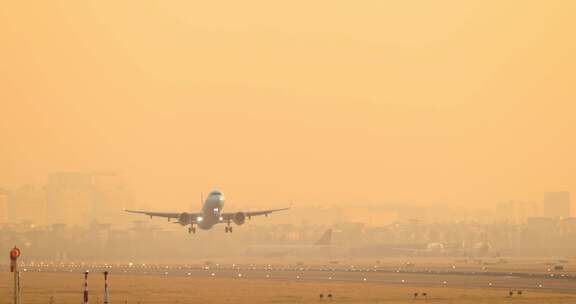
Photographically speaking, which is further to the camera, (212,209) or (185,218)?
(185,218)

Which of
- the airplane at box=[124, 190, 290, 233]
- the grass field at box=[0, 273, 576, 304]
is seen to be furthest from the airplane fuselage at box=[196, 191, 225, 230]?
the grass field at box=[0, 273, 576, 304]

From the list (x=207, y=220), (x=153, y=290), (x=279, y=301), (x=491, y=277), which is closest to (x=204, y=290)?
(x=153, y=290)

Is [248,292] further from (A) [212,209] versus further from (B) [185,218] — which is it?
(B) [185,218]

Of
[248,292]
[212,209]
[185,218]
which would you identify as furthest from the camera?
[185,218]

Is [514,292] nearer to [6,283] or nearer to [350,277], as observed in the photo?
[350,277]

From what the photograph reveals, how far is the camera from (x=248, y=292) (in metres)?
97.3

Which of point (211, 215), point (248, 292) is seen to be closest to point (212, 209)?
point (211, 215)

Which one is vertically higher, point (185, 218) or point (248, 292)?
point (185, 218)

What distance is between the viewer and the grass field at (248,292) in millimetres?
87188

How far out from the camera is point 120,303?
3339 inches

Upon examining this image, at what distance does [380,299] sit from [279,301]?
7480 millimetres

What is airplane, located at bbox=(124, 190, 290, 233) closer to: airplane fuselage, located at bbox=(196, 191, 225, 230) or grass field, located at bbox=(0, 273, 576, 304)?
airplane fuselage, located at bbox=(196, 191, 225, 230)

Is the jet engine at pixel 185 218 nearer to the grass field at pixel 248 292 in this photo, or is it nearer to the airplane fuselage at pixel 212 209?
the airplane fuselage at pixel 212 209

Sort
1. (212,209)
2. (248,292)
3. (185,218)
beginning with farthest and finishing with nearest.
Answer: (185,218)
(212,209)
(248,292)
